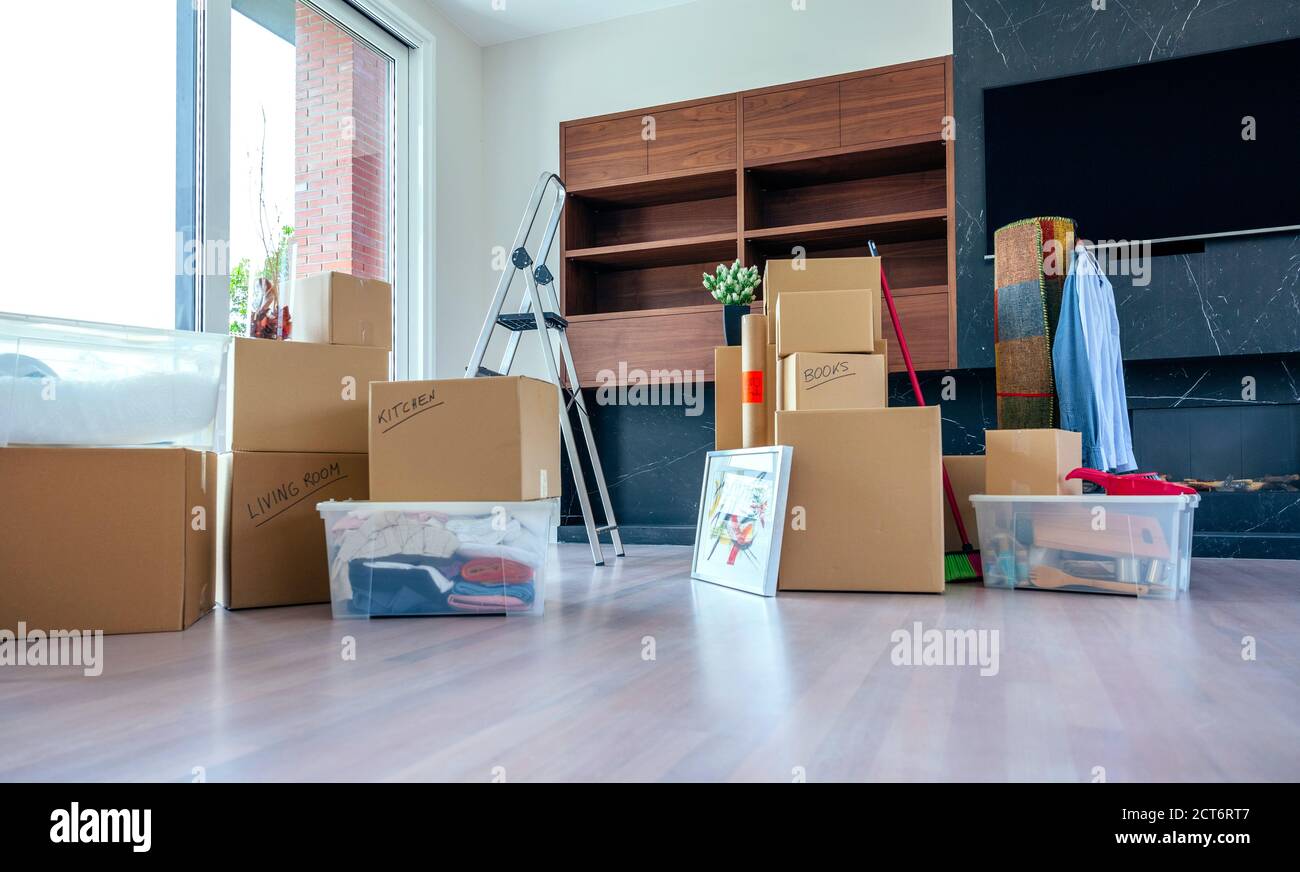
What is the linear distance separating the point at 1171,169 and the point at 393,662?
11.1 ft

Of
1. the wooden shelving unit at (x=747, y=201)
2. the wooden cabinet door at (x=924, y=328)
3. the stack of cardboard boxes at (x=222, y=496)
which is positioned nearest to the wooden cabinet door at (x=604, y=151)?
the wooden shelving unit at (x=747, y=201)

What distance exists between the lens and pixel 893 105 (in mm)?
3764

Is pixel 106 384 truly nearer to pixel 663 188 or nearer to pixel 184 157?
pixel 184 157

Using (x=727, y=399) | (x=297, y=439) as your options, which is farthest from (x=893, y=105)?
(x=297, y=439)

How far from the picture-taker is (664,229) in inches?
175

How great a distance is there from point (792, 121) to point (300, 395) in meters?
2.62

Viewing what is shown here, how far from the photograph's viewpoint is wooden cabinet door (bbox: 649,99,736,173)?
404cm

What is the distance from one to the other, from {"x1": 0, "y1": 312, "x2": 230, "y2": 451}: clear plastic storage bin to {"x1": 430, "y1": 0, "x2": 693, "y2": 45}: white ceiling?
9.87ft

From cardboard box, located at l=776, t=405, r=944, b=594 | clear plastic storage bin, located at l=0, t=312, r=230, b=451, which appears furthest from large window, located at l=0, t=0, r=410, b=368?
cardboard box, located at l=776, t=405, r=944, b=594

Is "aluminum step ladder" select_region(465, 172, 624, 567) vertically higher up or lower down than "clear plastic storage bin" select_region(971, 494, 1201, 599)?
higher up

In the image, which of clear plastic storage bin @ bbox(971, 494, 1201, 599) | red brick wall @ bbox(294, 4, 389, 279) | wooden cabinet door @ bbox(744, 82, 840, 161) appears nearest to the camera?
clear plastic storage bin @ bbox(971, 494, 1201, 599)

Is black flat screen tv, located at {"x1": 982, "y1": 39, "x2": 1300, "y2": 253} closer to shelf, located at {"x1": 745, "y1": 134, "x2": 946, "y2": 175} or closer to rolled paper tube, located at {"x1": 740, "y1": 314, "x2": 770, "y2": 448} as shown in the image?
shelf, located at {"x1": 745, "y1": 134, "x2": 946, "y2": 175}
